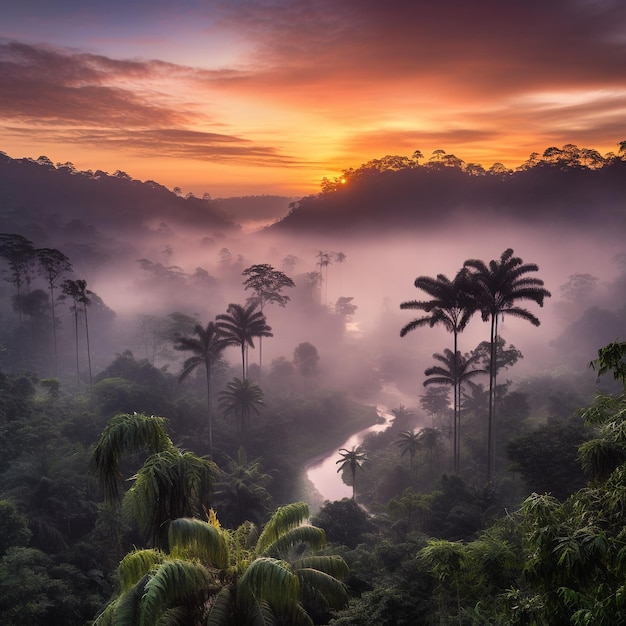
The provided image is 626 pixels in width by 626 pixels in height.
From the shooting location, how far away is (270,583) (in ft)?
32.4

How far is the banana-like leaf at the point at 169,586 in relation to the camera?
9.02 meters

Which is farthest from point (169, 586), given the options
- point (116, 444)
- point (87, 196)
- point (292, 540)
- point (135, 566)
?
point (87, 196)

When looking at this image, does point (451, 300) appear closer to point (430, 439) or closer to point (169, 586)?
point (430, 439)

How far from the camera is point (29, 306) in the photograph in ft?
206

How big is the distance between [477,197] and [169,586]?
177 meters

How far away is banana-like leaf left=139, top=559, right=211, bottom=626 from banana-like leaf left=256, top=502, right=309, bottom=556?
213 cm

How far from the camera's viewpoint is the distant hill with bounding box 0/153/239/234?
15850cm

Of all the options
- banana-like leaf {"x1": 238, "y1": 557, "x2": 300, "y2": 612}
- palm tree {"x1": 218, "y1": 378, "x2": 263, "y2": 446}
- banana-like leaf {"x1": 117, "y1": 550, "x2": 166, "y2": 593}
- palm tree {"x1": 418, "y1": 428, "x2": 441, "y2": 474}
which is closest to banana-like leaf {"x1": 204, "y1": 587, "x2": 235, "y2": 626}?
banana-like leaf {"x1": 238, "y1": 557, "x2": 300, "y2": 612}

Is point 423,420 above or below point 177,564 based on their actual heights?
below

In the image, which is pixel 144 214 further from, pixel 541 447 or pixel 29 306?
pixel 541 447

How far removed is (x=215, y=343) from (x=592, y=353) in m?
49.1

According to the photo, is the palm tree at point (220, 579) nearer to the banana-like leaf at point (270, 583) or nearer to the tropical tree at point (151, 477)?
the banana-like leaf at point (270, 583)

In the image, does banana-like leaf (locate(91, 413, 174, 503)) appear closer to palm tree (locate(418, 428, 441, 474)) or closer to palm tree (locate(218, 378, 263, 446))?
palm tree (locate(218, 378, 263, 446))

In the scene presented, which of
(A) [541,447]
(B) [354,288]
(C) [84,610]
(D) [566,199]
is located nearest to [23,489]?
(C) [84,610]
